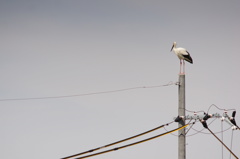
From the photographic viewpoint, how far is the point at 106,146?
14133mm

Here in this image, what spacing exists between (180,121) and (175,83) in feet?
4.85

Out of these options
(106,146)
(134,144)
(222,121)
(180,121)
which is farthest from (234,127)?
(106,146)

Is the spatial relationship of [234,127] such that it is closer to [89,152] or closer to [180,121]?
[180,121]

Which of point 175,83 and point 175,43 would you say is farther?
point 175,43

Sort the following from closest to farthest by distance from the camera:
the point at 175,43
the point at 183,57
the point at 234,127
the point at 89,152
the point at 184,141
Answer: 1. the point at 89,152
2. the point at 184,141
3. the point at 234,127
4. the point at 183,57
5. the point at 175,43

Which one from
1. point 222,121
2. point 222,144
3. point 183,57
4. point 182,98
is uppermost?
point 183,57

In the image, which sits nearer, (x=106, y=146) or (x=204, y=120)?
(x=106, y=146)

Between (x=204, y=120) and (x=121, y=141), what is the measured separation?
349 centimetres

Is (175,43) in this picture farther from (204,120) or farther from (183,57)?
(204,120)

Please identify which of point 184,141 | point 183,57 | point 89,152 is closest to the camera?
point 89,152

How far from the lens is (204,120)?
15.7 meters

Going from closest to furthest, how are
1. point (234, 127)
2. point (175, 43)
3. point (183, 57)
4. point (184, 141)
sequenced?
point (184, 141), point (234, 127), point (183, 57), point (175, 43)

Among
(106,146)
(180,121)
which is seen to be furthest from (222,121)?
(106,146)

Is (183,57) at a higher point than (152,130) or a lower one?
higher
